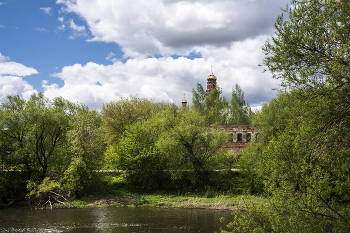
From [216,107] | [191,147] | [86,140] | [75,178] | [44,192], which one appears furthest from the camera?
[216,107]

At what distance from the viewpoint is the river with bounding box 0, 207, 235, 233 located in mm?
19688

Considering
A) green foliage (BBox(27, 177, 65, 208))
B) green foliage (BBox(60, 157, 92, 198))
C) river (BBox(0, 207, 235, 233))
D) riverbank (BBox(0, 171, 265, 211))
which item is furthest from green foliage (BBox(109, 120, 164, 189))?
green foliage (BBox(27, 177, 65, 208))

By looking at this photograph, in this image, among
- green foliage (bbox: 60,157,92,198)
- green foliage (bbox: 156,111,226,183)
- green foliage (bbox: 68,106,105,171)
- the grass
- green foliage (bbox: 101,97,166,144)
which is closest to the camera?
the grass

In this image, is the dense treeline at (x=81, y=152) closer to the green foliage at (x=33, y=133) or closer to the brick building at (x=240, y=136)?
the green foliage at (x=33, y=133)

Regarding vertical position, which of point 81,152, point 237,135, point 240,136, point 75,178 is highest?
point 237,135

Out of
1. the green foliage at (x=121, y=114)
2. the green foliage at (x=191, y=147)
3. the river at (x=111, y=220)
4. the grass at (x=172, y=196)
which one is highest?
the green foliage at (x=121, y=114)

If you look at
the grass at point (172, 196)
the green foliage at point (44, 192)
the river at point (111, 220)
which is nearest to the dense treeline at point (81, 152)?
the green foliage at point (44, 192)

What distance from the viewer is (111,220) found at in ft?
73.0

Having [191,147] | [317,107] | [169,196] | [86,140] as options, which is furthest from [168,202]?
[317,107]

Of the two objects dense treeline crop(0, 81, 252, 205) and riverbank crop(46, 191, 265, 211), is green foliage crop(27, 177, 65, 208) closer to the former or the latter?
dense treeline crop(0, 81, 252, 205)

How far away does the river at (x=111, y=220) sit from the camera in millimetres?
19688

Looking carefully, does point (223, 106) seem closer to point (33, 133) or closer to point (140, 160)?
point (140, 160)

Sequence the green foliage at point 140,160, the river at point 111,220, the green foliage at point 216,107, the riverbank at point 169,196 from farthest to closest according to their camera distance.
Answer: the green foliage at point 216,107 → the green foliage at point 140,160 → the riverbank at point 169,196 → the river at point 111,220

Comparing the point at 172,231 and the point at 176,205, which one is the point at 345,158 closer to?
the point at 172,231
